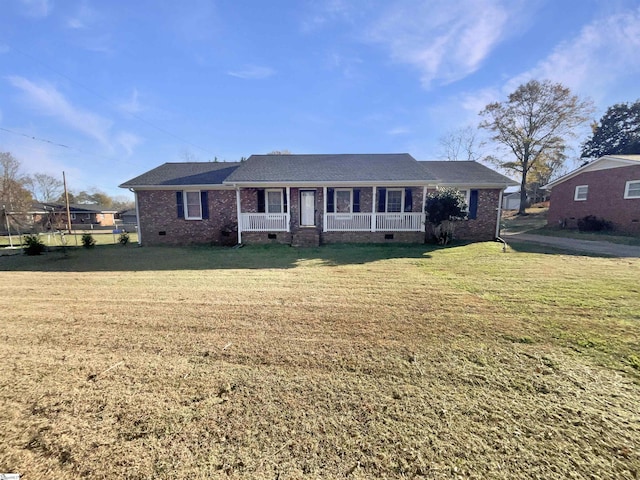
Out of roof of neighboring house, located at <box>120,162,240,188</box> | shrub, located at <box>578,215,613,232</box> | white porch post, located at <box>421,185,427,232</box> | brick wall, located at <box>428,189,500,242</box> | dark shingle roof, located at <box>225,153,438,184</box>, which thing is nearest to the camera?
white porch post, located at <box>421,185,427,232</box>

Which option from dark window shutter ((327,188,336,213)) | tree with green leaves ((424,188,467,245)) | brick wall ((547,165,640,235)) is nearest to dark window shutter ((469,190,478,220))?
tree with green leaves ((424,188,467,245))

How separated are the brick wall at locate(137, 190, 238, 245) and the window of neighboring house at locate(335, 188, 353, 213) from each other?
5.27 m

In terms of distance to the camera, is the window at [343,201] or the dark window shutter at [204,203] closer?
the window at [343,201]

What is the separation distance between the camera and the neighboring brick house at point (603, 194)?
15.4 m

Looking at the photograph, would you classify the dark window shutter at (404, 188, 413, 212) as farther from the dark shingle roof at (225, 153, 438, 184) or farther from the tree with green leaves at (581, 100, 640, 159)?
the tree with green leaves at (581, 100, 640, 159)

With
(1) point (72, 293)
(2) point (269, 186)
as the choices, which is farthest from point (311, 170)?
(1) point (72, 293)

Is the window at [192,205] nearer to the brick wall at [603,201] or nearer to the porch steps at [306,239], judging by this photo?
the porch steps at [306,239]

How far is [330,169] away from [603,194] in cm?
1793

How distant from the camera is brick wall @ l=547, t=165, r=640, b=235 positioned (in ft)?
50.7

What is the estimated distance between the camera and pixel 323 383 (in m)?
2.50

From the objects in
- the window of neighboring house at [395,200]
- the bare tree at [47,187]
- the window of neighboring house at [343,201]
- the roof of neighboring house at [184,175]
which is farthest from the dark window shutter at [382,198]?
the bare tree at [47,187]

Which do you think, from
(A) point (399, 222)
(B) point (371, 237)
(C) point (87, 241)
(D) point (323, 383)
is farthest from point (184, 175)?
(D) point (323, 383)

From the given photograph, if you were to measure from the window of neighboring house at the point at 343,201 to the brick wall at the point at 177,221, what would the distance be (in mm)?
5268

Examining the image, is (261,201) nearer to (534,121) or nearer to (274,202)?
(274,202)
